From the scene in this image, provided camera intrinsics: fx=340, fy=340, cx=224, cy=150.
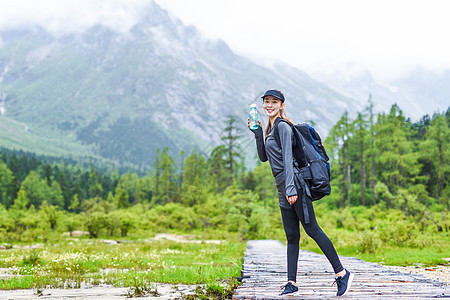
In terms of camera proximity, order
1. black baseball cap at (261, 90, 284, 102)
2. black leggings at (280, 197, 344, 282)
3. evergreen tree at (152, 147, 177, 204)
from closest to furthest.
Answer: black leggings at (280, 197, 344, 282) < black baseball cap at (261, 90, 284, 102) < evergreen tree at (152, 147, 177, 204)

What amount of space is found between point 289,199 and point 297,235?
2.48ft

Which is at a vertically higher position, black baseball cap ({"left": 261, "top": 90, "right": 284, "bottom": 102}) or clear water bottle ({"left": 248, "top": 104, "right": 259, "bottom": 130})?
black baseball cap ({"left": 261, "top": 90, "right": 284, "bottom": 102})

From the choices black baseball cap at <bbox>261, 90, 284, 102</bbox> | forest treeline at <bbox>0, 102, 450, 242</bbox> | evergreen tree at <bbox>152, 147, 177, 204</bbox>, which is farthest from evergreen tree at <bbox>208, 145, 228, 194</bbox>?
black baseball cap at <bbox>261, 90, 284, 102</bbox>

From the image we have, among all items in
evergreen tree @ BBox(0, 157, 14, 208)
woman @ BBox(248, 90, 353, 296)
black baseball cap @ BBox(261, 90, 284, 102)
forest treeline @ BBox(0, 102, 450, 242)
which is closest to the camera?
woman @ BBox(248, 90, 353, 296)

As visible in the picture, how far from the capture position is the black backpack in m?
4.52

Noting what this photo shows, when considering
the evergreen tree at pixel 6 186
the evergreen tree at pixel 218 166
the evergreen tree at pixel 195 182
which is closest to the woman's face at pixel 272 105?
the evergreen tree at pixel 195 182

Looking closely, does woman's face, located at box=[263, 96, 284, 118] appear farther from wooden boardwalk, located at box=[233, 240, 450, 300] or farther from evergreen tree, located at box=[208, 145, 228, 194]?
evergreen tree, located at box=[208, 145, 228, 194]

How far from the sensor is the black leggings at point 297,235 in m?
4.58

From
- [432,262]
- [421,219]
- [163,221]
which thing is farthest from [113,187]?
[432,262]

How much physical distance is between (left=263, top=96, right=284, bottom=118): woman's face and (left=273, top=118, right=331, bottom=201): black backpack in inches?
7.3

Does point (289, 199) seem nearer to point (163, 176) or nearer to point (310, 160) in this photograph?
point (310, 160)

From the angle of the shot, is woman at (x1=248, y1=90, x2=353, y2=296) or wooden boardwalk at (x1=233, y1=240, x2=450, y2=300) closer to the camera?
wooden boardwalk at (x1=233, y1=240, x2=450, y2=300)

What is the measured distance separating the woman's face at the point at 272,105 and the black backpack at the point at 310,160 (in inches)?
7.3

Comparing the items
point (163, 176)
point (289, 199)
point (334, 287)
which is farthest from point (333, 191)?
point (289, 199)
